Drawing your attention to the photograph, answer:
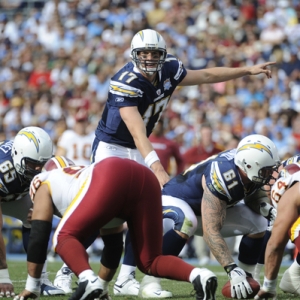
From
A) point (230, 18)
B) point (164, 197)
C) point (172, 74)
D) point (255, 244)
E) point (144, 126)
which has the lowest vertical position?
point (255, 244)

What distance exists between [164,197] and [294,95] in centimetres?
690

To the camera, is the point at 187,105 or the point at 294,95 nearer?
the point at 294,95

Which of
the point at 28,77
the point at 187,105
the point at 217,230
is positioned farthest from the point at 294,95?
the point at 217,230

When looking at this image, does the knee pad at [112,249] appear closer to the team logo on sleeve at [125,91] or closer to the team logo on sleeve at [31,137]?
the team logo on sleeve at [31,137]

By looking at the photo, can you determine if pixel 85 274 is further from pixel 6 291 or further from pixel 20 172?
pixel 20 172

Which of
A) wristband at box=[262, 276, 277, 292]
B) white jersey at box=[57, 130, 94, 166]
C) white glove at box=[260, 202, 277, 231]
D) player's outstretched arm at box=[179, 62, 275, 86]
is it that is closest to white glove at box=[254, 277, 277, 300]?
wristband at box=[262, 276, 277, 292]

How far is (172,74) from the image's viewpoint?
234 inches

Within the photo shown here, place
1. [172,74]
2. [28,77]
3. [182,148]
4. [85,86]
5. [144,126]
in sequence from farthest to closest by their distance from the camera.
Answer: [28,77], [85,86], [182,148], [172,74], [144,126]

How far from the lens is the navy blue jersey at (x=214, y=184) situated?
16.9ft

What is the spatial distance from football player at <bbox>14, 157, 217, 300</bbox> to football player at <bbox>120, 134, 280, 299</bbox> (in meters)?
0.94

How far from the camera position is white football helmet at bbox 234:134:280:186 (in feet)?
16.5

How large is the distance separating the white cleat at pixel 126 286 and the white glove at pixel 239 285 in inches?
39.9

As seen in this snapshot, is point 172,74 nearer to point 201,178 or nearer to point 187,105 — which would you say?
point 201,178

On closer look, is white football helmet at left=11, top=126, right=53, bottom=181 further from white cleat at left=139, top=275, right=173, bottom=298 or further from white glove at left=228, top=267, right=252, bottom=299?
white glove at left=228, top=267, right=252, bottom=299
